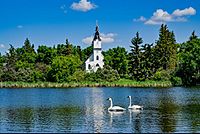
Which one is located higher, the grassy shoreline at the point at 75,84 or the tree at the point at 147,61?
the tree at the point at 147,61

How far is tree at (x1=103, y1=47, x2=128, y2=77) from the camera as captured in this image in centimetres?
12838

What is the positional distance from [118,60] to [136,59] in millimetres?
18210

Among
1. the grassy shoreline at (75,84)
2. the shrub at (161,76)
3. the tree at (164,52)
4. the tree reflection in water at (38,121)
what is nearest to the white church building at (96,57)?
the tree at (164,52)

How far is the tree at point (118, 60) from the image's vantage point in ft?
421

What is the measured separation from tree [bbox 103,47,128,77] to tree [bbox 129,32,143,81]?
44.6ft

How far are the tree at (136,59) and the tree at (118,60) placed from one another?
13.6 metres

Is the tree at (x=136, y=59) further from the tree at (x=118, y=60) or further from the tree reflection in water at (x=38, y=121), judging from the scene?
the tree reflection in water at (x=38, y=121)

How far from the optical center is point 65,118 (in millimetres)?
34469

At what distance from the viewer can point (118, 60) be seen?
13012 cm

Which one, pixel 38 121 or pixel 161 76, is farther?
pixel 161 76

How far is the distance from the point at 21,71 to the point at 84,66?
96.9 feet

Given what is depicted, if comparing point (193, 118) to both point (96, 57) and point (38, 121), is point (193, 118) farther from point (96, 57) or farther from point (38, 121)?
point (96, 57)

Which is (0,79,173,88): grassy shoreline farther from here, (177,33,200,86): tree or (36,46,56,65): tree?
(36,46,56,65): tree

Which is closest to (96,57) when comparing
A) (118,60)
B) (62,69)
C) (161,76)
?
(118,60)
